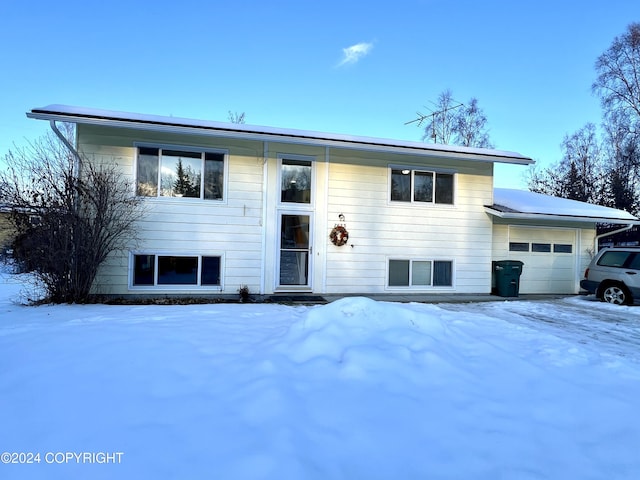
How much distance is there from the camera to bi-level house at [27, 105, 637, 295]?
7945 millimetres

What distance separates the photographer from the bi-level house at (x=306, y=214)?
7945mm

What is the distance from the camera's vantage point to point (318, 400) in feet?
9.64

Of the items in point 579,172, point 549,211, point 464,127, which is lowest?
point 549,211

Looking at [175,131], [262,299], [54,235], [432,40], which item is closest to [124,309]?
[54,235]

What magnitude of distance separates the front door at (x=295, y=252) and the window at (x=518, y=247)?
610 centimetres

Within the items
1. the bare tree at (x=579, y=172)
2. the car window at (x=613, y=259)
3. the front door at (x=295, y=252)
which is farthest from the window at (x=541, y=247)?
the bare tree at (x=579, y=172)

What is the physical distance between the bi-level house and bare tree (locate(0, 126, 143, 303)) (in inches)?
24.9

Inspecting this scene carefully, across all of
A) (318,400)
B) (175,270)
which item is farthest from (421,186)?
(318,400)

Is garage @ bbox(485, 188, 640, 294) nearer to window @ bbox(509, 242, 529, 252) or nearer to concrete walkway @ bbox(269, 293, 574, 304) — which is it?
window @ bbox(509, 242, 529, 252)

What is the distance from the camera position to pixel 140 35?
36.5ft

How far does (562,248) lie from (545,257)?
675 mm

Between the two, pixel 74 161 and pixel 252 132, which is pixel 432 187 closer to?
pixel 252 132

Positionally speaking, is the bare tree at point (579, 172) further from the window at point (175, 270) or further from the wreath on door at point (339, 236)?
the window at point (175, 270)

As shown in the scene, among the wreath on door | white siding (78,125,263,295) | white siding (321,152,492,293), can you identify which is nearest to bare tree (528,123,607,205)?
white siding (321,152,492,293)
